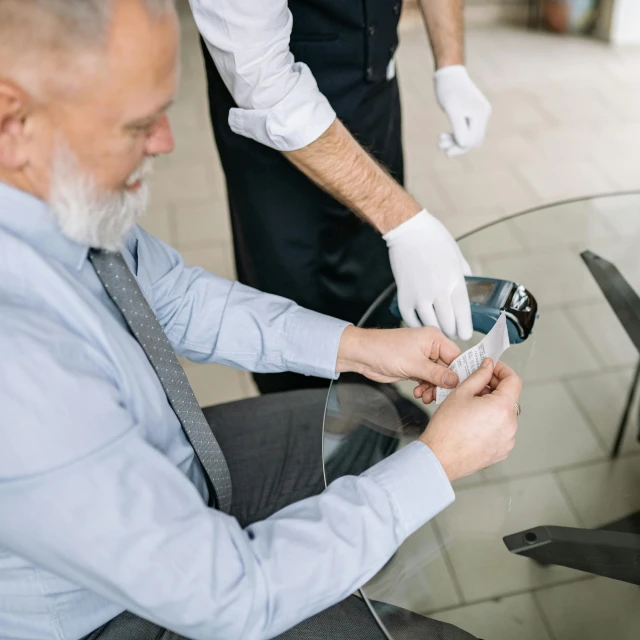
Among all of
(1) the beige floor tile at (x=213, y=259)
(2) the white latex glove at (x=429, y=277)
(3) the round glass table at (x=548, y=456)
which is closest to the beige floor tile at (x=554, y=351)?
(3) the round glass table at (x=548, y=456)

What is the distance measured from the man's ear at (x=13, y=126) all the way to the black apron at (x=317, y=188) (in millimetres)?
755

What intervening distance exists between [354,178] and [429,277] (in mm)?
226

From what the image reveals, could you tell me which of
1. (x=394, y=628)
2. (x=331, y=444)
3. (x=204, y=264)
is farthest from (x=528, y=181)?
(x=394, y=628)

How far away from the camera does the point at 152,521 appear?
0.75m

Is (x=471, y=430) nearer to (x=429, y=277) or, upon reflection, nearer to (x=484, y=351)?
(x=484, y=351)

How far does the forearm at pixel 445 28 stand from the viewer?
5.38ft

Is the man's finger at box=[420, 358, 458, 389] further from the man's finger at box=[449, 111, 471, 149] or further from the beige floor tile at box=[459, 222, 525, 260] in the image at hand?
the man's finger at box=[449, 111, 471, 149]

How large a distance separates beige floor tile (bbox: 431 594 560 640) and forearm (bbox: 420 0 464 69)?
4.00 ft

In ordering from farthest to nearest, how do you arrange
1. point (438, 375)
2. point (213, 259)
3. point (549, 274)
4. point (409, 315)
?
point (213, 259) < point (549, 274) < point (409, 315) < point (438, 375)

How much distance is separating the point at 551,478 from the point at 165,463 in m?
0.77

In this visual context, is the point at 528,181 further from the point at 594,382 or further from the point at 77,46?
the point at 77,46

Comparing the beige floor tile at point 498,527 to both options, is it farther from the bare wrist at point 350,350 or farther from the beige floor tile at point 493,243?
the beige floor tile at point 493,243

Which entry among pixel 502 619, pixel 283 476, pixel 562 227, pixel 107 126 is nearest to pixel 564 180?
pixel 562 227

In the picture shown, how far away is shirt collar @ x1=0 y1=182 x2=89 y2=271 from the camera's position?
2.53ft
